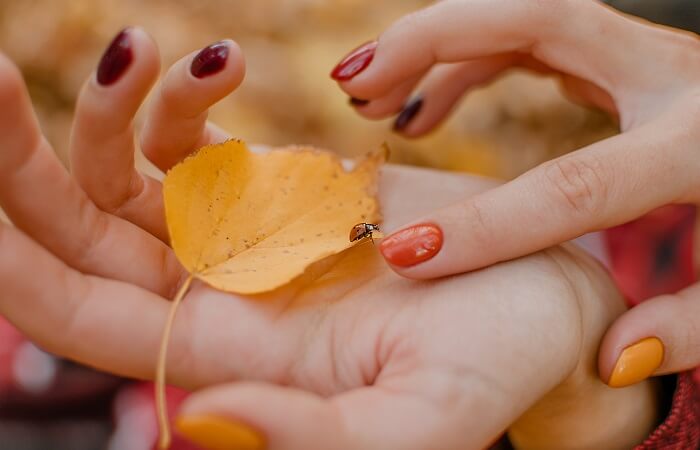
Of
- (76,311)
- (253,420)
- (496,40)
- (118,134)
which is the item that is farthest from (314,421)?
(496,40)

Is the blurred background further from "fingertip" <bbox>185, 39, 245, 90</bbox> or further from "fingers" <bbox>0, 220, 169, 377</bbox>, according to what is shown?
"fingers" <bbox>0, 220, 169, 377</bbox>

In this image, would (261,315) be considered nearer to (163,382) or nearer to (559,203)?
(163,382)

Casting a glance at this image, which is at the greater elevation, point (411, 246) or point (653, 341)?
point (411, 246)

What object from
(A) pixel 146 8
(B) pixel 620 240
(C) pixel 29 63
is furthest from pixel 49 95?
(B) pixel 620 240

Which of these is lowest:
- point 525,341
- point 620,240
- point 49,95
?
point 620,240

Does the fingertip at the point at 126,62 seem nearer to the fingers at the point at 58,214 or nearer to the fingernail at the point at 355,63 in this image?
the fingers at the point at 58,214

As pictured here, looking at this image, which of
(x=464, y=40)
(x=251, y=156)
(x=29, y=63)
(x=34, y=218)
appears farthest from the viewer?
Answer: (x=29, y=63)

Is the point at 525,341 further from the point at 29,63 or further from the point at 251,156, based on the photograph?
the point at 29,63
